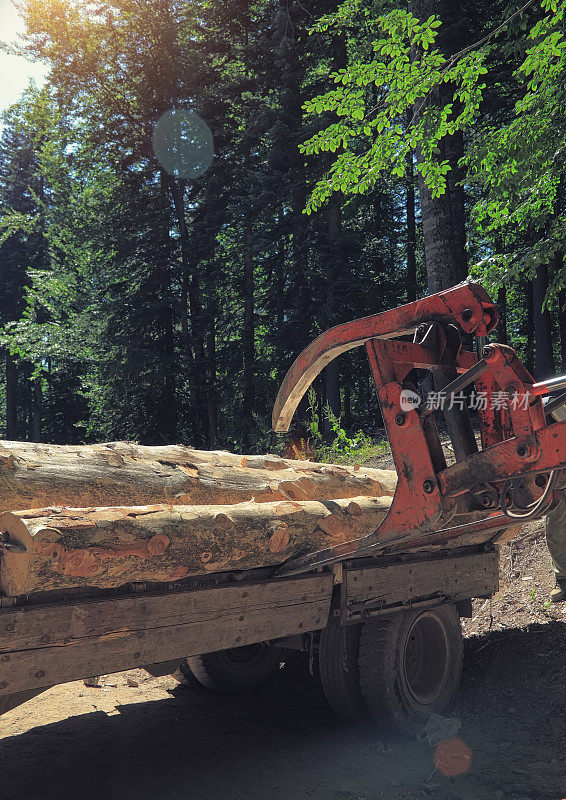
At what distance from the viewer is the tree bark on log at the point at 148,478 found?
3727mm

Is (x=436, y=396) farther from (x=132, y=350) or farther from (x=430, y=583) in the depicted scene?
(x=132, y=350)

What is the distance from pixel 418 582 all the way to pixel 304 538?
109cm

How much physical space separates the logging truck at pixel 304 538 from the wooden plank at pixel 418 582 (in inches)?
0.5

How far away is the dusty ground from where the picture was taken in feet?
11.4

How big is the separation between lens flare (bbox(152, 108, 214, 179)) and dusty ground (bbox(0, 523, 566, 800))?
17351mm

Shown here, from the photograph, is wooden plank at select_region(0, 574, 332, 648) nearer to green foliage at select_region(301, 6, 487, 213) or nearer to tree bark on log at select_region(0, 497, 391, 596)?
tree bark on log at select_region(0, 497, 391, 596)

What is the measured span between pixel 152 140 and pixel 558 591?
1913 centimetres

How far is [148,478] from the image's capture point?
13.7 ft

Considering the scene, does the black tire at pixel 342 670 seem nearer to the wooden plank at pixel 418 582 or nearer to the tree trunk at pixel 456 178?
the wooden plank at pixel 418 582

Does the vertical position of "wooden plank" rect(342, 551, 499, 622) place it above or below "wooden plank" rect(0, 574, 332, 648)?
below

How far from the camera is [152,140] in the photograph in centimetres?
2064

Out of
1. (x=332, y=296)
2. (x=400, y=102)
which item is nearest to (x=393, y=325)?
(x=400, y=102)

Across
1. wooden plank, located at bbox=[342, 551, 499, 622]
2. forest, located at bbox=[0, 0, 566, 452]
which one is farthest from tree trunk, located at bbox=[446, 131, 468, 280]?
wooden plank, located at bbox=[342, 551, 499, 622]

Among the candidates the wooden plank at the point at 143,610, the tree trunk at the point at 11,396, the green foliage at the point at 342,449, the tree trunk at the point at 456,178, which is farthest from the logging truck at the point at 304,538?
the tree trunk at the point at 11,396
